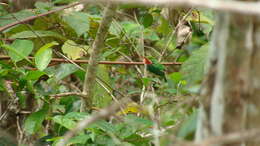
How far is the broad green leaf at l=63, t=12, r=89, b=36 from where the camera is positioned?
150 centimetres

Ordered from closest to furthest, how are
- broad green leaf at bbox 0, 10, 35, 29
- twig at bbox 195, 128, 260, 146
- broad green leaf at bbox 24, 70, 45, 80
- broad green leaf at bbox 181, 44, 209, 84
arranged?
twig at bbox 195, 128, 260, 146, broad green leaf at bbox 181, 44, 209, 84, broad green leaf at bbox 24, 70, 45, 80, broad green leaf at bbox 0, 10, 35, 29

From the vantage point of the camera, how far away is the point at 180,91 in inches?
55.2

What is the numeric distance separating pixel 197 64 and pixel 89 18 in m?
0.64

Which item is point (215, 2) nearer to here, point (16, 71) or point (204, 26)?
point (16, 71)

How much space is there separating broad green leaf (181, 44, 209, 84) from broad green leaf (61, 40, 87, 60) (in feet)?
1.62

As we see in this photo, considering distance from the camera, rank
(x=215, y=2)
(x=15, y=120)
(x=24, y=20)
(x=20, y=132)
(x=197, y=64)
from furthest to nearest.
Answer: (x=15, y=120)
(x=20, y=132)
(x=24, y=20)
(x=197, y=64)
(x=215, y=2)

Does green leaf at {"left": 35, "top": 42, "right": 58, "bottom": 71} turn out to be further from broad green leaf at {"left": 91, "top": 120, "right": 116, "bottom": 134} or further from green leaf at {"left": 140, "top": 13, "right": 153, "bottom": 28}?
green leaf at {"left": 140, "top": 13, "right": 153, "bottom": 28}

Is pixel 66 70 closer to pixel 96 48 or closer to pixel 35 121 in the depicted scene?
pixel 35 121

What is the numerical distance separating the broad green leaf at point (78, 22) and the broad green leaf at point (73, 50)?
2.3 inches

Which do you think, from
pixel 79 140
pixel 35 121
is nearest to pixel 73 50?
pixel 35 121

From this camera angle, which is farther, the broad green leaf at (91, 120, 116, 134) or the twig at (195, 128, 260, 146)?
the broad green leaf at (91, 120, 116, 134)

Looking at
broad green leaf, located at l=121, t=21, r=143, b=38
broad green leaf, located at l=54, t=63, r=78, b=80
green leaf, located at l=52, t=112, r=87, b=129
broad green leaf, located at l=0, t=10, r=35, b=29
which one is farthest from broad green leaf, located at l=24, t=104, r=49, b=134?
broad green leaf, located at l=121, t=21, r=143, b=38

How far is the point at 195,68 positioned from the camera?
110 cm

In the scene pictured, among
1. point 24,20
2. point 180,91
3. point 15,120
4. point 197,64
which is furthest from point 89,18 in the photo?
point 15,120
